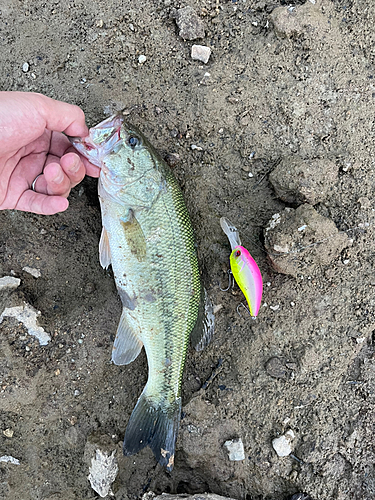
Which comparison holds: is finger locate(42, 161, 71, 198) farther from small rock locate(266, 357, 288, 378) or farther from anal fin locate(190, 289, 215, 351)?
small rock locate(266, 357, 288, 378)

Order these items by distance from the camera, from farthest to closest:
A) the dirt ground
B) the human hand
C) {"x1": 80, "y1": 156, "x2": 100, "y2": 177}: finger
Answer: the dirt ground → {"x1": 80, "y1": 156, "x2": 100, "y2": 177}: finger → the human hand

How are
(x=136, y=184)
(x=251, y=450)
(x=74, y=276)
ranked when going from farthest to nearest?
(x=74, y=276)
(x=251, y=450)
(x=136, y=184)

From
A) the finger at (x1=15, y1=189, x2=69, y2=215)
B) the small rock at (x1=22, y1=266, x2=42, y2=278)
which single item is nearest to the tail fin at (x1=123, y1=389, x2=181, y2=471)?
the small rock at (x1=22, y1=266, x2=42, y2=278)

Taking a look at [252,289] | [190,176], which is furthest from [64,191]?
[252,289]

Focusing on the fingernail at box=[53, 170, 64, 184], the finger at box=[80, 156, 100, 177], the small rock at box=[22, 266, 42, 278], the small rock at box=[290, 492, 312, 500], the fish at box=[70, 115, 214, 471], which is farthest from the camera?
the small rock at box=[22, 266, 42, 278]

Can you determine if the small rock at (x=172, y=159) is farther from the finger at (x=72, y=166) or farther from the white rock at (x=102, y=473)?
the white rock at (x=102, y=473)

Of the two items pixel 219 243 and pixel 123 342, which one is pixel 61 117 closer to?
pixel 219 243

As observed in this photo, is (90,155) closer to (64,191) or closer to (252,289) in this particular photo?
(64,191)

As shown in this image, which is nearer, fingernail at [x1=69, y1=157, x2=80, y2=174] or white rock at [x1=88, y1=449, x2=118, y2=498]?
fingernail at [x1=69, y1=157, x2=80, y2=174]
